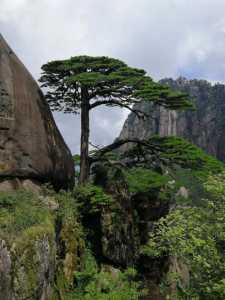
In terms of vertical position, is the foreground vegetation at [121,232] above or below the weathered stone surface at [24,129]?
below

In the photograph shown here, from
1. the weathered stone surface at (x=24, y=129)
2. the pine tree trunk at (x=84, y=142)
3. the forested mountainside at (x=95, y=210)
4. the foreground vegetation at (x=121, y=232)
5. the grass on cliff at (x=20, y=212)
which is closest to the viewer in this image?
the grass on cliff at (x=20, y=212)

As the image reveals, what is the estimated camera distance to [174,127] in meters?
198

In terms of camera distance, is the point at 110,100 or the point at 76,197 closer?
the point at 76,197

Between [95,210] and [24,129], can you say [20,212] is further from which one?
[95,210]

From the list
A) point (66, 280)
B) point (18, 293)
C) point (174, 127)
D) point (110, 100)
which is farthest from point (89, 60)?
point (174, 127)

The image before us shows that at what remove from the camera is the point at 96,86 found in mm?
24250

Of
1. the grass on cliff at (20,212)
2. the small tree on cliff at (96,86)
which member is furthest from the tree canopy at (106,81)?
the grass on cliff at (20,212)

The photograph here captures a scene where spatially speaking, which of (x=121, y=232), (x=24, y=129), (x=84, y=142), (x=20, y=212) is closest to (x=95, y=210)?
(x=121, y=232)

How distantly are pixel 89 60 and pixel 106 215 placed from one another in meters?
7.28

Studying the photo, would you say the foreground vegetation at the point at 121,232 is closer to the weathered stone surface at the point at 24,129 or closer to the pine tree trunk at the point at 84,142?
the pine tree trunk at the point at 84,142

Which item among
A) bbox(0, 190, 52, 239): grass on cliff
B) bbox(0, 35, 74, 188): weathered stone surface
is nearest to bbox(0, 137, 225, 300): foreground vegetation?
bbox(0, 190, 52, 239): grass on cliff

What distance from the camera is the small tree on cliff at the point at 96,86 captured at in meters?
23.0

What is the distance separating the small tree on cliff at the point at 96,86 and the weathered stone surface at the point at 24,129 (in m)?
1.99

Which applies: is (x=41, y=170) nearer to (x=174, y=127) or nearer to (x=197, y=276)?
(x=197, y=276)
